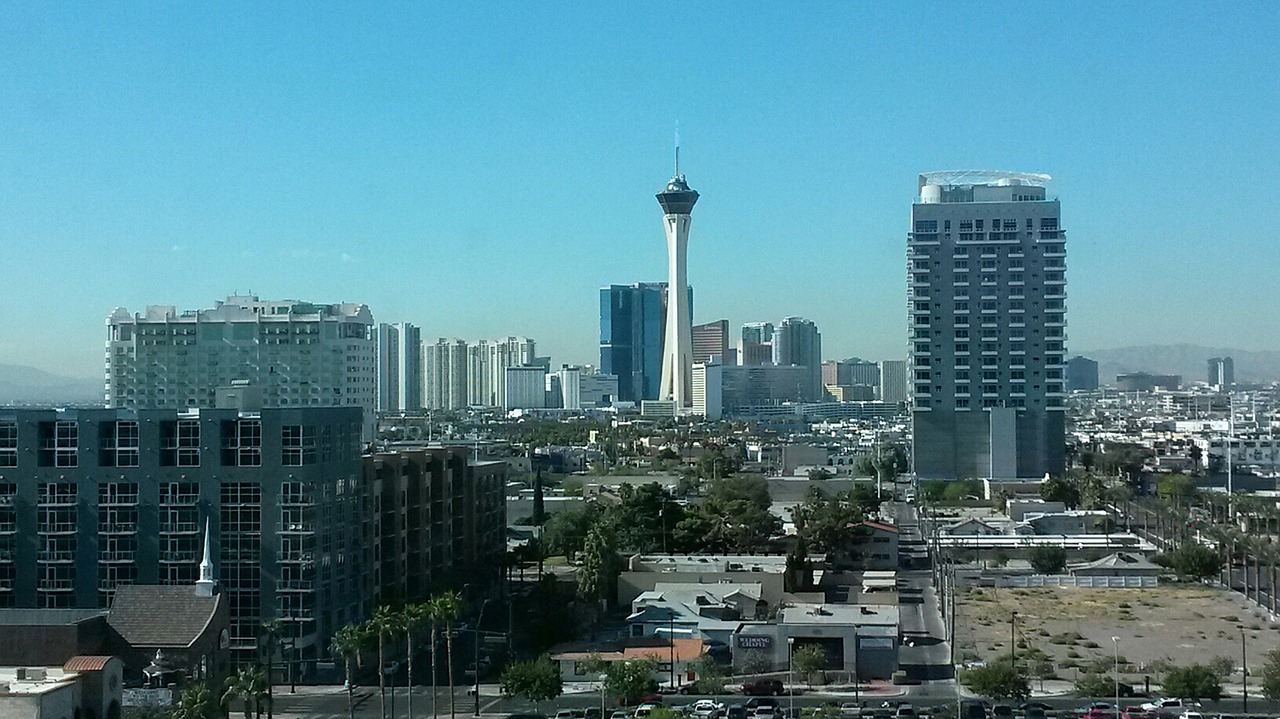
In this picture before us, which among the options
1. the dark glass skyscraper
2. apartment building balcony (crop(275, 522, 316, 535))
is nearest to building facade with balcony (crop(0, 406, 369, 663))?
apartment building balcony (crop(275, 522, 316, 535))

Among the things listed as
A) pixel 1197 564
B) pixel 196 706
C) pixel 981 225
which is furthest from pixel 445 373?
pixel 196 706

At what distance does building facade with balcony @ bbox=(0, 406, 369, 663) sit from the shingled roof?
1.99 meters

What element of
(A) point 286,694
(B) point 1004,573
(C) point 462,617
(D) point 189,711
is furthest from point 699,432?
(D) point 189,711

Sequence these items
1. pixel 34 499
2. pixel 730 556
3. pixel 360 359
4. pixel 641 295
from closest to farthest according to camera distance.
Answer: pixel 34 499, pixel 730 556, pixel 360 359, pixel 641 295

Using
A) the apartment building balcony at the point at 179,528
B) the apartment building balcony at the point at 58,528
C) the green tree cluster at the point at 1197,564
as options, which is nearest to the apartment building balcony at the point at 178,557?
the apartment building balcony at the point at 179,528

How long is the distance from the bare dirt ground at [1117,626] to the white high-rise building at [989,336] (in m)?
22.5

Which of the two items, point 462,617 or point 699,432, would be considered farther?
point 699,432

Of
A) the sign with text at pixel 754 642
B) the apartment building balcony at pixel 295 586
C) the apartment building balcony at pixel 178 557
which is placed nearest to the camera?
the apartment building balcony at pixel 295 586

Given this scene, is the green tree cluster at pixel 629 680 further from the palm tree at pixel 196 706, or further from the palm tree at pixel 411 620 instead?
the palm tree at pixel 196 706

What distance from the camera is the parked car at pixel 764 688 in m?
19.3

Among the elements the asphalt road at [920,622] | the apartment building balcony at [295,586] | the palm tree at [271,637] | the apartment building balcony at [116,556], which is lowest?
the asphalt road at [920,622]

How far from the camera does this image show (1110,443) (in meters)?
68.6

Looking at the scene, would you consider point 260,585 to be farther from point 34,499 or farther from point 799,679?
point 799,679

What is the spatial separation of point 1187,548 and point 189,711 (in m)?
23.2
